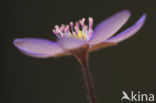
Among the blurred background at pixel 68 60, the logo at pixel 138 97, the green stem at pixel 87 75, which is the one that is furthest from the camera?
the blurred background at pixel 68 60

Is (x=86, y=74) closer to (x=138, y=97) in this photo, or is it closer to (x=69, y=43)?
(x=69, y=43)

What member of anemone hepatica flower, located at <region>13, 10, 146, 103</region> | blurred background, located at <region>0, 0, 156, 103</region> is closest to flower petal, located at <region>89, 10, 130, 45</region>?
anemone hepatica flower, located at <region>13, 10, 146, 103</region>

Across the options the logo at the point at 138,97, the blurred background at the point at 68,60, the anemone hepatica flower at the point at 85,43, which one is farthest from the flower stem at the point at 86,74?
the blurred background at the point at 68,60

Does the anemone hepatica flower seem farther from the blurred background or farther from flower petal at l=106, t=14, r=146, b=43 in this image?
the blurred background

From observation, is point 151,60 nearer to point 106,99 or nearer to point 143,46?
point 143,46

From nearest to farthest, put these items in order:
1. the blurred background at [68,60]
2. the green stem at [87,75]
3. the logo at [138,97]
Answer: the green stem at [87,75] → the logo at [138,97] → the blurred background at [68,60]

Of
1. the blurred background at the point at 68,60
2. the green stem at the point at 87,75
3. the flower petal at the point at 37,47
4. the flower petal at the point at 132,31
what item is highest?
the blurred background at the point at 68,60

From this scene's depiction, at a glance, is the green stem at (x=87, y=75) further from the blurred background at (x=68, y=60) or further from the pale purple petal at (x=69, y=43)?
the blurred background at (x=68, y=60)

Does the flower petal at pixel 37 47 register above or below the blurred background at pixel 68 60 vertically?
below
